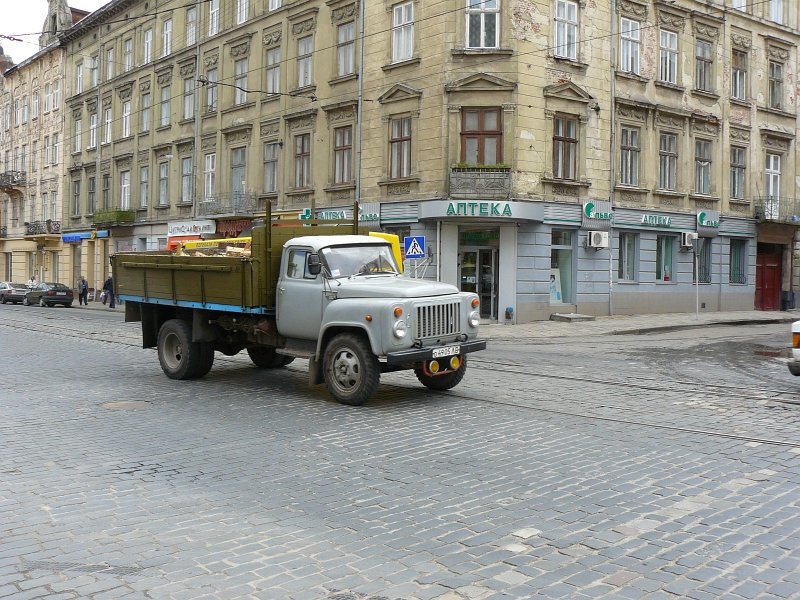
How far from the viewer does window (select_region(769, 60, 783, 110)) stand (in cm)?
3434

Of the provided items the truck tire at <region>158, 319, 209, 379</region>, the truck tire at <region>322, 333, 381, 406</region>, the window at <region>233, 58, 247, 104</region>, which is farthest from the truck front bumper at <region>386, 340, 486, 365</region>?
the window at <region>233, 58, 247, 104</region>

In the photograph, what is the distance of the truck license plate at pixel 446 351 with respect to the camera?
9.76m

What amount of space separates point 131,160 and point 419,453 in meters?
40.5

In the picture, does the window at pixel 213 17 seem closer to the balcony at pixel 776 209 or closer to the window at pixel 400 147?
the window at pixel 400 147

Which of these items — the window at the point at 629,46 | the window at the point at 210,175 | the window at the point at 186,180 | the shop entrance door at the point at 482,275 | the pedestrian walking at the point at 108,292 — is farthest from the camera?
the pedestrian walking at the point at 108,292

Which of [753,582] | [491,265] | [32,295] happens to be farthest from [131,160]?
[753,582]

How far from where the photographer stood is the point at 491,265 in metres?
26.4

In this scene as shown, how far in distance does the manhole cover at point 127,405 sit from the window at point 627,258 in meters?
22.2

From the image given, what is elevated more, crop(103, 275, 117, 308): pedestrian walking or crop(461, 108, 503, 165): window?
crop(461, 108, 503, 165): window

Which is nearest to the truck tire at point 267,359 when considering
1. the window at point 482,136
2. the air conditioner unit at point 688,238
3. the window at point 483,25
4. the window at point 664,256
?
the window at point 482,136

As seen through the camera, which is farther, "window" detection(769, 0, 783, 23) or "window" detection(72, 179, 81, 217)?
"window" detection(72, 179, 81, 217)

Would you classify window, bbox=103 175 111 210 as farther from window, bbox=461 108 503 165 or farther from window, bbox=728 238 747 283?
window, bbox=728 238 747 283

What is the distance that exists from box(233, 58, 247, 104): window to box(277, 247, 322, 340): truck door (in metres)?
25.8

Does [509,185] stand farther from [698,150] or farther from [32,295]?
[32,295]
